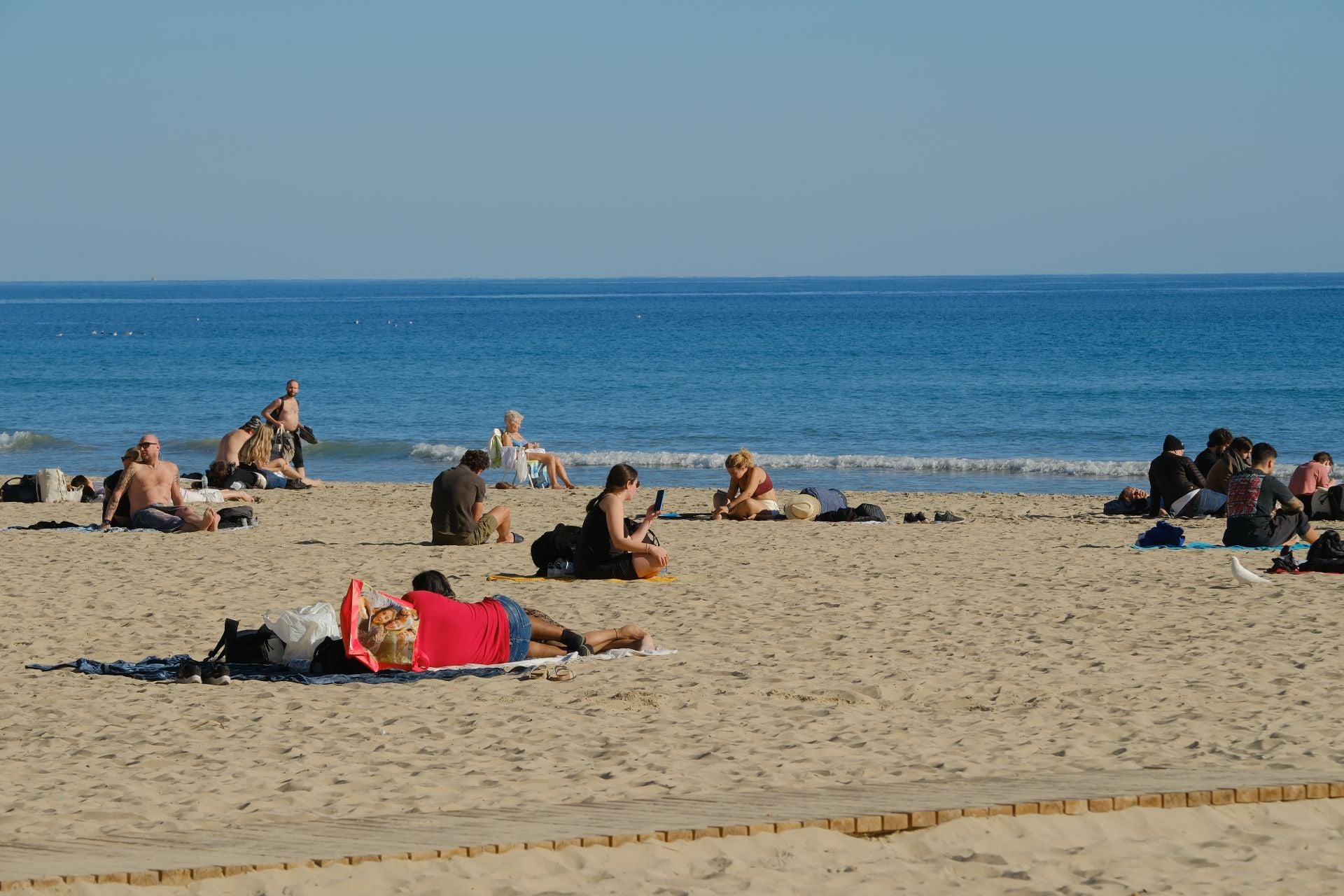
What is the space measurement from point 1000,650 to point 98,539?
9.12 meters

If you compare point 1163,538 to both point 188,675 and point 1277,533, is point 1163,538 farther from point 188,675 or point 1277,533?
point 188,675

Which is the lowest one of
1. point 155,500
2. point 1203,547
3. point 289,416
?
point 155,500

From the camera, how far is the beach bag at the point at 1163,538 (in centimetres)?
1290

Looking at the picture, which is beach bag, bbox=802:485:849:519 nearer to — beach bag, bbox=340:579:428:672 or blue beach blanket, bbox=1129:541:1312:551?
blue beach blanket, bbox=1129:541:1312:551

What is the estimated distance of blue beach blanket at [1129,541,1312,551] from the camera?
12.5 metres

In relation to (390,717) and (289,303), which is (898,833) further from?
(289,303)

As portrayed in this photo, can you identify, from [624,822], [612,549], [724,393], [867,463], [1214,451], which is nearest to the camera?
[624,822]

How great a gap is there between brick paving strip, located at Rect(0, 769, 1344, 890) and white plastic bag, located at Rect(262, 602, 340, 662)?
9.17ft

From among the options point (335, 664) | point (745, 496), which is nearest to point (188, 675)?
point (335, 664)

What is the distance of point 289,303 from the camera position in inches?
6619

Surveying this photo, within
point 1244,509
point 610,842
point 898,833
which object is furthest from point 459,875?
point 1244,509

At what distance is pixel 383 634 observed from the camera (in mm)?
7668

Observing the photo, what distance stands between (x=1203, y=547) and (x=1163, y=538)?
1.23 ft

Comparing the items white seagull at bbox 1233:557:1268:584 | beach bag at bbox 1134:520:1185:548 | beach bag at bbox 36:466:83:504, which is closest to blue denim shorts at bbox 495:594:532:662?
white seagull at bbox 1233:557:1268:584
